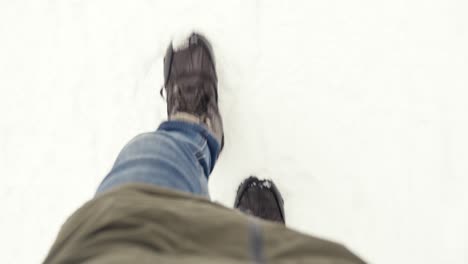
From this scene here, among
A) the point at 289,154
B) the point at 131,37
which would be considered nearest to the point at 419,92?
the point at 289,154

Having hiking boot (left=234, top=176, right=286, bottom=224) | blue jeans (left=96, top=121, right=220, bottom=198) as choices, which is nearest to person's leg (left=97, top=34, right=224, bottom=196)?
blue jeans (left=96, top=121, right=220, bottom=198)

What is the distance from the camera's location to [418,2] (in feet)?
3.33

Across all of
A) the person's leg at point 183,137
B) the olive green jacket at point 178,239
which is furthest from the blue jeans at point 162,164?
the olive green jacket at point 178,239

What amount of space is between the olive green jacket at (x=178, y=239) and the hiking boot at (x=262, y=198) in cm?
57

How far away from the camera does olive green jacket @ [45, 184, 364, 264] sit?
458mm

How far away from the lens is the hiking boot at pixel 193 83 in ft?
3.30

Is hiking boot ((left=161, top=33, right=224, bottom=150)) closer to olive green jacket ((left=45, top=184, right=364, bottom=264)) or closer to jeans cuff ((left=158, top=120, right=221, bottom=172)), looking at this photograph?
jeans cuff ((left=158, top=120, right=221, bottom=172))

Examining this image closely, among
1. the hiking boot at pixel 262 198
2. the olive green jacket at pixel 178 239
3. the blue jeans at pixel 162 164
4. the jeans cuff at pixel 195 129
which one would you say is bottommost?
the hiking boot at pixel 262 198

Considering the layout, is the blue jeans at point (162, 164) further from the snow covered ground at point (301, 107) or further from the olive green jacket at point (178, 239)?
the snow covered ground at point (301, 107)

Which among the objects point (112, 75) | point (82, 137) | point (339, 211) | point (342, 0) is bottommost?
point (339, 211)

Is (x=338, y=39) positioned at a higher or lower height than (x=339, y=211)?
higher

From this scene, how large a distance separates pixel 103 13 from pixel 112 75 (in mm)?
169

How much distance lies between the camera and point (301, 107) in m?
1.04

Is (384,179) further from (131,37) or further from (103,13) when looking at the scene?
(103,13)
